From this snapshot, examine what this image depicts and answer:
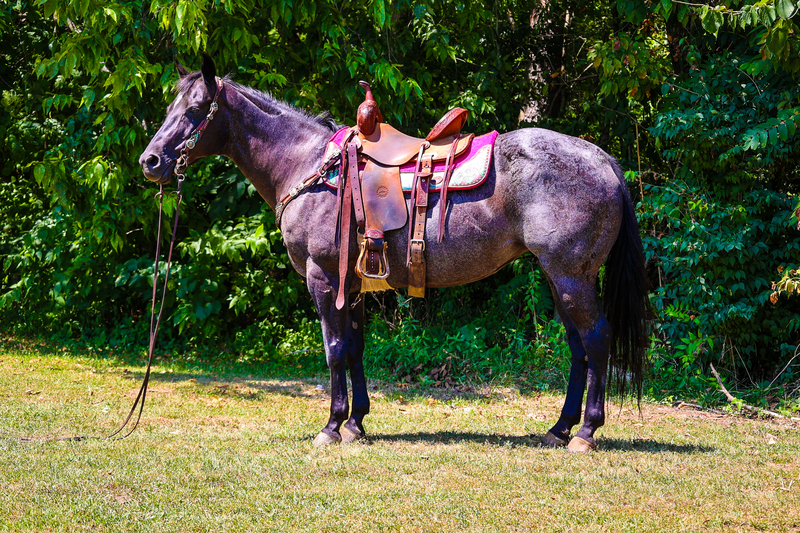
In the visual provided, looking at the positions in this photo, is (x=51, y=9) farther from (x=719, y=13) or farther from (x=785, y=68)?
(x=785, y=68)

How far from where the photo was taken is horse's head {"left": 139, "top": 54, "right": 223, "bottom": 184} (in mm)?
4926

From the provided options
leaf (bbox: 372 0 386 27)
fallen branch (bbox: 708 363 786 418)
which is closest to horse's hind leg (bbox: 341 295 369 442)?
leaf (bbox: 372 0 386 27)

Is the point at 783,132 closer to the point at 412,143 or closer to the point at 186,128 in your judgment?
the point at 412,143

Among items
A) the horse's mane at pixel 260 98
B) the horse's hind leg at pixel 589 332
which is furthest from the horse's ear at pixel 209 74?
the horse's hind leg at pixel 589 332

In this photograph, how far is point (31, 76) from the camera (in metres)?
9.39

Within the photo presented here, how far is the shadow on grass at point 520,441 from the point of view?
4.95 meters

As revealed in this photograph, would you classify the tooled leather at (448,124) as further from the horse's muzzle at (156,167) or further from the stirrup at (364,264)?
the horse's muzzle at (156,167)

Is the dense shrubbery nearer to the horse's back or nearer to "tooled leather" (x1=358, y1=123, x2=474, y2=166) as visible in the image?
the horse's back

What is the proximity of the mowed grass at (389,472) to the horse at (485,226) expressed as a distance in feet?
1.67

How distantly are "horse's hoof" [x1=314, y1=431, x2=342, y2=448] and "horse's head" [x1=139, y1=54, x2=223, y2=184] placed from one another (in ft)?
6.40

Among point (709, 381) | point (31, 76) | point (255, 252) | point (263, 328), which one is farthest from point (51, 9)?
point (709, 381)

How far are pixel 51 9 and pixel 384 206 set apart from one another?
10.7 ft

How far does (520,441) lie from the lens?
17.1ft

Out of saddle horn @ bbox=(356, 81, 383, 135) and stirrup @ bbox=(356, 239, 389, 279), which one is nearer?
stirrup @ bbox=(356, 239, 389, 279)
